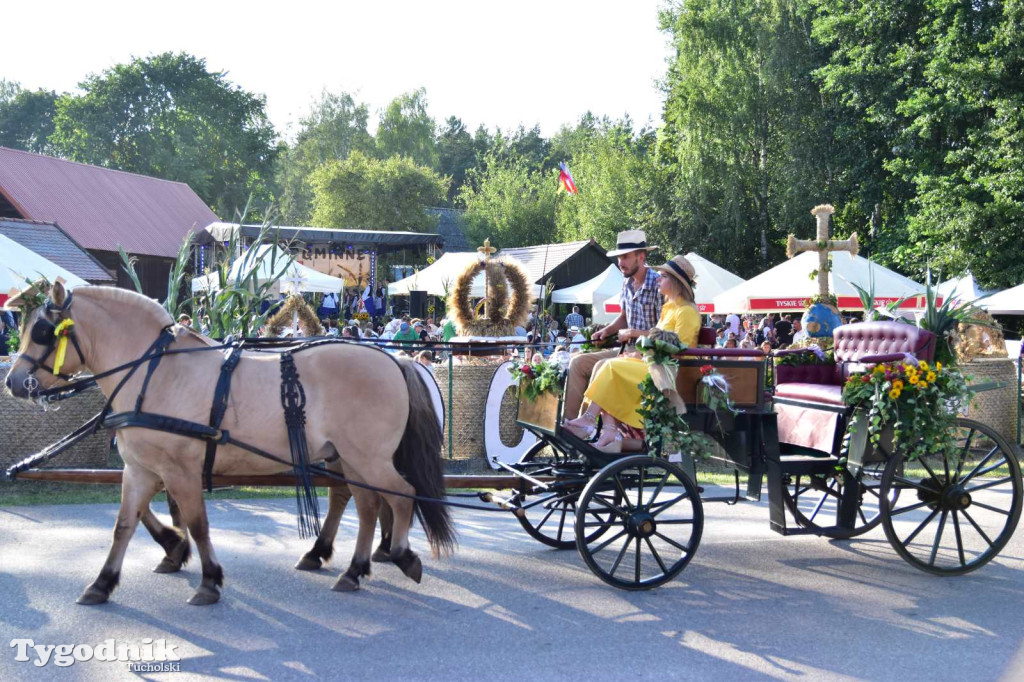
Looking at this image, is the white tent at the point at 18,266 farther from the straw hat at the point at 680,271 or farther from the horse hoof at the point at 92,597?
the straw hat at the point at 680,271

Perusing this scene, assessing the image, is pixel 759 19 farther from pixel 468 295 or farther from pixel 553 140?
pixel 553 140

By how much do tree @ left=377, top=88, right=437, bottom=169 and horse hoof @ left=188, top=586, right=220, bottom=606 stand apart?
6175 centimetres

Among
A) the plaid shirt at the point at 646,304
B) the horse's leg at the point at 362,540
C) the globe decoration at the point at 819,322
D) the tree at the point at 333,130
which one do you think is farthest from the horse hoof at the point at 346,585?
the tree at the point at 333,130

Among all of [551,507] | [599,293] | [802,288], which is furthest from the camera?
[599,293]

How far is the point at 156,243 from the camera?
129ft

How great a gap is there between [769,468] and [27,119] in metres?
72.4

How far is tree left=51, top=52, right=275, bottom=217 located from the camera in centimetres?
5312

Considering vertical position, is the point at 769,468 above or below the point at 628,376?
below

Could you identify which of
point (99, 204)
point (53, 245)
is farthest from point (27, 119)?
point (53, 245)

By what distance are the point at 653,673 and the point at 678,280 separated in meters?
2.86

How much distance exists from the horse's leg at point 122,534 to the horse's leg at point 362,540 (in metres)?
1.21

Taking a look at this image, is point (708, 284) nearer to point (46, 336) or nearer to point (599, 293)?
point (599, 293)

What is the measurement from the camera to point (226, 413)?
5.41m

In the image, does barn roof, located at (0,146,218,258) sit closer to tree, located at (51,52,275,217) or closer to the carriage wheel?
tree, located at (51,52,275,217)
